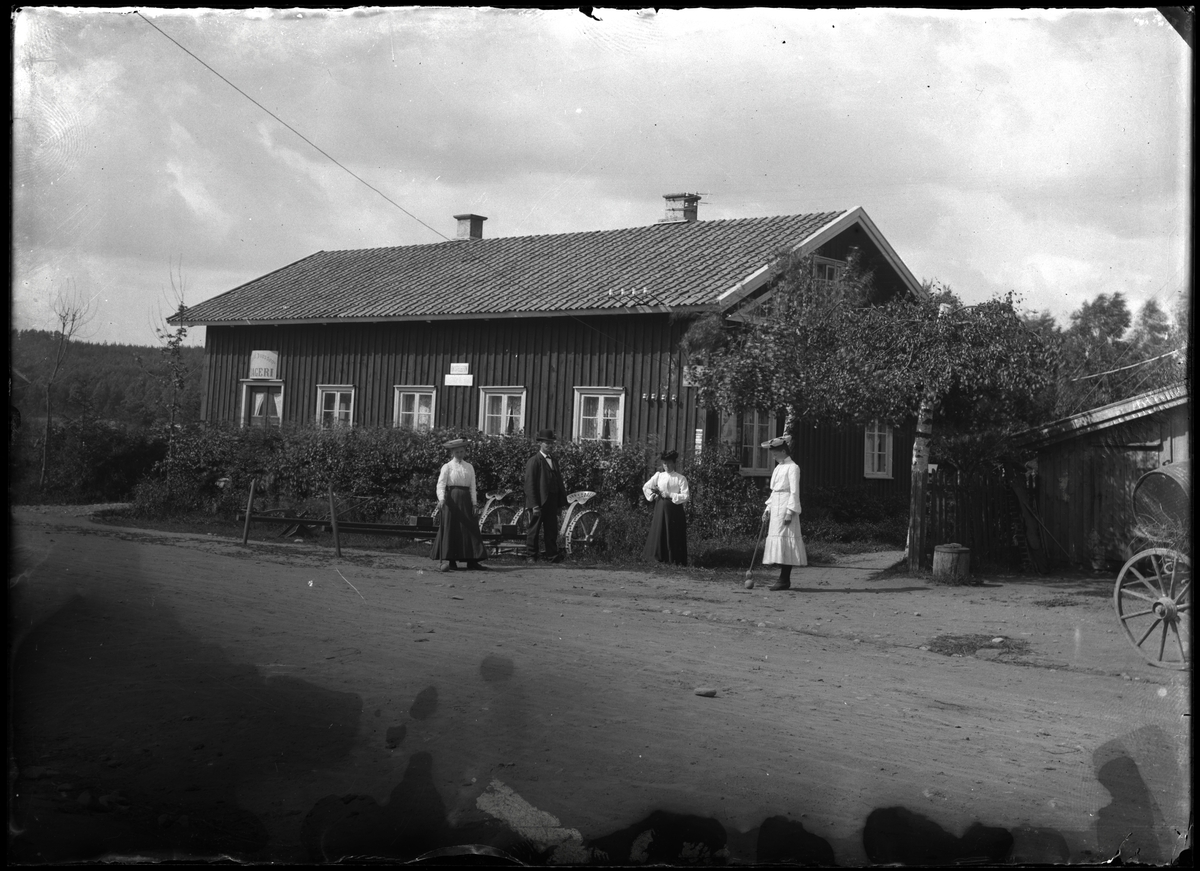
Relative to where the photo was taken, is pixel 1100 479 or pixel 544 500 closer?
pixel 1100 479

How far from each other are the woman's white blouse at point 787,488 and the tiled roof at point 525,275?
5679mm

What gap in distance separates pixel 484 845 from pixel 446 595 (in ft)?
22.4

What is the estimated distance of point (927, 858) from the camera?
4469 mm

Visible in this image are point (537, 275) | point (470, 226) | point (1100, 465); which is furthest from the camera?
point (470, 226)

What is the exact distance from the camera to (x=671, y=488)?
48.3ft

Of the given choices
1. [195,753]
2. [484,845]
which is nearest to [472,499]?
[195,753]

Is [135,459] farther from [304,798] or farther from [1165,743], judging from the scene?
[1165,743]

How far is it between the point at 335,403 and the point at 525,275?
5.26 m

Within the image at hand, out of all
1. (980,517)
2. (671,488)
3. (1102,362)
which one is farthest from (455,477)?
(1102,362)

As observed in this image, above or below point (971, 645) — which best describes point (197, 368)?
above

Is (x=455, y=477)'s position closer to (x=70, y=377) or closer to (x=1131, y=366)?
(x=70, y=377)

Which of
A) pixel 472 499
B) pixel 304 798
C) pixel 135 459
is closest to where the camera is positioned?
pixel 304 798

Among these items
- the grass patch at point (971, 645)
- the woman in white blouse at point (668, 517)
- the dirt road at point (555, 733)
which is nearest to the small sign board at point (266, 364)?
the woman in white blouse at point (668, 517)

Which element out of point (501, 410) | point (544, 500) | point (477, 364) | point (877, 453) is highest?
point (477, 364)
